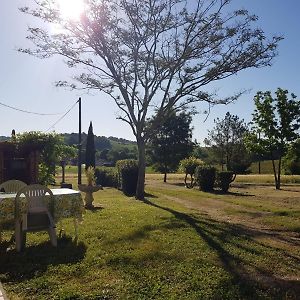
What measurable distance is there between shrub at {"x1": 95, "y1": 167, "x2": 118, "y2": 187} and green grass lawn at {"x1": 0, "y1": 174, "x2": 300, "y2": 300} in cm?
1791

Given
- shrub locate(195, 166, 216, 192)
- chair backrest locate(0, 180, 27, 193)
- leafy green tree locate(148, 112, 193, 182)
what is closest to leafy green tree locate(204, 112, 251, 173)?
leafy green tree locate(148, 112, 193, 182)

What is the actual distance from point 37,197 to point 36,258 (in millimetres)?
1208

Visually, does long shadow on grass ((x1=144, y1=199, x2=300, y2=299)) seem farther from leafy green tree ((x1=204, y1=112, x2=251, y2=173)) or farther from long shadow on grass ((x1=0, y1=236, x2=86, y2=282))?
leafy green tree ((x1=204, y1=112, x2=251, y2=173))

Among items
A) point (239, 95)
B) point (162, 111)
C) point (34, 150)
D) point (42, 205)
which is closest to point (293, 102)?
point (239, 95)

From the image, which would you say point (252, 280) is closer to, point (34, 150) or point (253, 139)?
point (34, 150)

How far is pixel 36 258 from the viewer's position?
669 cm

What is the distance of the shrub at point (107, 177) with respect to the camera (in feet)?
93.3

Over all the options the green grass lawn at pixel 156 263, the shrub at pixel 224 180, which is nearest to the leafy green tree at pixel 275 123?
the shrub at pixel 224 180

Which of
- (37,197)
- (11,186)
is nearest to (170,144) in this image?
(11,186)

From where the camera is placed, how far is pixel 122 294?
197 inches

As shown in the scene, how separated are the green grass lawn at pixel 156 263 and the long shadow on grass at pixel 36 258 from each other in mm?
14

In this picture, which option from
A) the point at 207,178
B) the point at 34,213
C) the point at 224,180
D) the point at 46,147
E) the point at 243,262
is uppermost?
the point at 46,147

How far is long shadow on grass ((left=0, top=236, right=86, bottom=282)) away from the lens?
5.85 m

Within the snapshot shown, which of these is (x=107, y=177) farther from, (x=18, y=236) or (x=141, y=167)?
(x=18, y=236)
